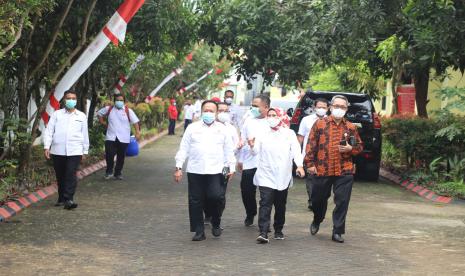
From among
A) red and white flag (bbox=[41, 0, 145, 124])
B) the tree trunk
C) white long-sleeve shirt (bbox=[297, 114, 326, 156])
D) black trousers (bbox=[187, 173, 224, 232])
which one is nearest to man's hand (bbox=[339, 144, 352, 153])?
black trousers (bbox=[187, 173, 224, 232])

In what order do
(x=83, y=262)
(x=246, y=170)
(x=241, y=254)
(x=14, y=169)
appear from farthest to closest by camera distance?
(x=14, y=169)
(x=246, y=170)
(x=241, y=254)
(x=83, y=262)

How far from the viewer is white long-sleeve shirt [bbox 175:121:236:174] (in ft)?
30.1

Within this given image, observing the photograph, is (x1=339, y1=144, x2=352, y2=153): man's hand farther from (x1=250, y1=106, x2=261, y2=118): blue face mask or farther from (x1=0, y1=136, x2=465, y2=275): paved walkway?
(x1=250, y1=106, x2=261, y2=118): blue face mask

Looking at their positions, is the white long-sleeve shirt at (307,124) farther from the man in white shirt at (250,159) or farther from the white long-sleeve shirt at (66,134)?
the white long-sleeve shirt at (66,134)

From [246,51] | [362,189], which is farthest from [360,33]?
[246,51]

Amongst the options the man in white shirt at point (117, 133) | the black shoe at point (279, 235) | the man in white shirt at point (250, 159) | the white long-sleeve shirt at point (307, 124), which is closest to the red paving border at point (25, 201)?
the man in white shirt at point (117, 133)

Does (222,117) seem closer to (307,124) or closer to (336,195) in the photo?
(336,195)

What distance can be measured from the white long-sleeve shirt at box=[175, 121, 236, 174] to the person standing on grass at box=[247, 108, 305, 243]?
1.06ft

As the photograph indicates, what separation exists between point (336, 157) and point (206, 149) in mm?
1598

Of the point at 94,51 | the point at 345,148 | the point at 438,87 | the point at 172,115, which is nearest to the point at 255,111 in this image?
the point at 345,148

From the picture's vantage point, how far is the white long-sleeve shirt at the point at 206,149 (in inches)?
362

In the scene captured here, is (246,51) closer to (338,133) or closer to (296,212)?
(296,212)

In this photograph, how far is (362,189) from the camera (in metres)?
15.4

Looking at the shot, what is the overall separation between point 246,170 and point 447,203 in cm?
508
